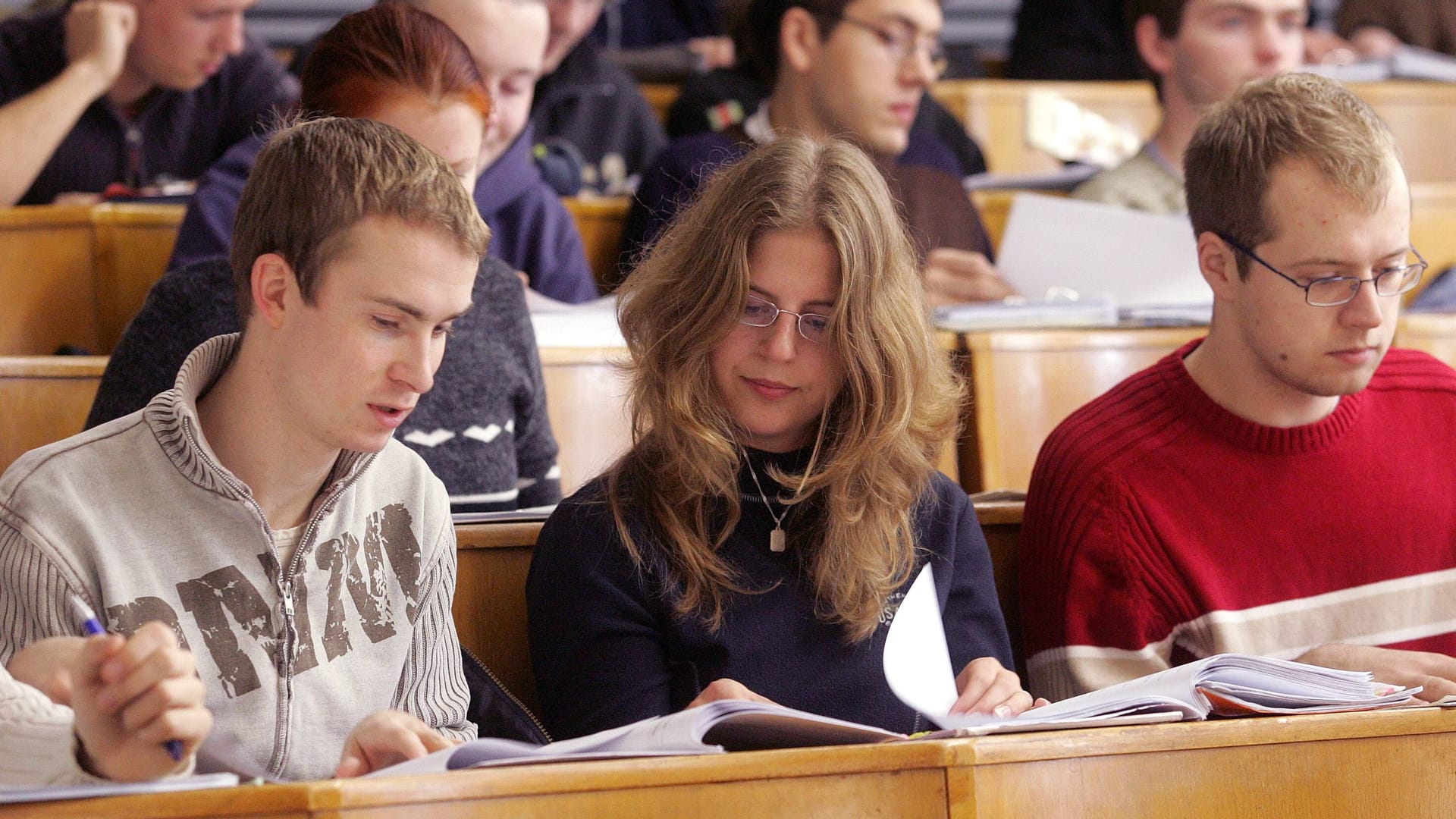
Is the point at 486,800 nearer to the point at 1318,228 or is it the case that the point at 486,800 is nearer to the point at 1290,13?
the point at 1318,228

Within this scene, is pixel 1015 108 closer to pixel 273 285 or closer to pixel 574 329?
pixel 574 329

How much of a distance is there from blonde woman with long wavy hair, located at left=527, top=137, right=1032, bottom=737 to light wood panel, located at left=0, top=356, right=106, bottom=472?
65 centimetres

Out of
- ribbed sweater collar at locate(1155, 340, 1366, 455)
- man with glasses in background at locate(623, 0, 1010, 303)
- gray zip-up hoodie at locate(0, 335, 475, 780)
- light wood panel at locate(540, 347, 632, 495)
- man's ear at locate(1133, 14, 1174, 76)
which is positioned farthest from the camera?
man's ear at locate(1133, 14, 1174, 76)

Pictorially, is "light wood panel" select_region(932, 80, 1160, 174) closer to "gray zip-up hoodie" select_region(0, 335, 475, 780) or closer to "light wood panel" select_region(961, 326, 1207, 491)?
"light wood panel" select_region(961, 326, 1207, 491)

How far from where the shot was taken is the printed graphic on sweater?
1.25 metres

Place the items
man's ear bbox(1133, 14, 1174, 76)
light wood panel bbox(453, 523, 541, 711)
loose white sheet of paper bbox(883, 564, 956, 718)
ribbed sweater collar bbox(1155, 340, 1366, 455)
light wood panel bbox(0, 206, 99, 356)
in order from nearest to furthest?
loose white sheet of paper bbox(883, 564, 956, 718) → light wood panel bbox(453, 523, 541, 711) → ribbed sweater collar bbox(1155, 340, 1366, 455) → light wood panel bbox(0, 206, 99, 356) → man's ear bbox(1133, 14, 1174, 76)

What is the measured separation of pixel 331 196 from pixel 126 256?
1.17 m

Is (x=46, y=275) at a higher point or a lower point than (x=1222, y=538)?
higher

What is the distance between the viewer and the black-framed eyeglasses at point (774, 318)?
4.93 ft

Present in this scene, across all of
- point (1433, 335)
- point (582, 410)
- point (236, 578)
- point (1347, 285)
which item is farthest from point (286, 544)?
point (1433, 335)

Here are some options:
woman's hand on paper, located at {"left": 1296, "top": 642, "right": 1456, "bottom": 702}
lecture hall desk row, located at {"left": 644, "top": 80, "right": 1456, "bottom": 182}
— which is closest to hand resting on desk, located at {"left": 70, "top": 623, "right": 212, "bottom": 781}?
woman's hand on paper, located at {"left": 1296, "top": 642, "right": 1456, "bottom": 702}

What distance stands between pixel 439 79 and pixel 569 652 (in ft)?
2.19

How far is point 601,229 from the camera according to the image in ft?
9.13

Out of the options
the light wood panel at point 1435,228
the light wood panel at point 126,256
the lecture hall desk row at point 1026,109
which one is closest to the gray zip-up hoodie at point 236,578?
the light wood panel at point 126,256
